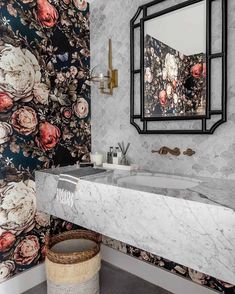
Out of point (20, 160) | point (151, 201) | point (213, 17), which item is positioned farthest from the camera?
point (20, 160)

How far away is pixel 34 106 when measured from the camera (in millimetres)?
1837

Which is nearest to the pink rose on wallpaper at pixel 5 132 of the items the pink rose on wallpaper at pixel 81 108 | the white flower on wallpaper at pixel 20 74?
the white flower on wallpaper at pixel 20 74

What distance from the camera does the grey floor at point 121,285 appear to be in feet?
5.92

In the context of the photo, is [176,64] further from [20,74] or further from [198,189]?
[20,74]

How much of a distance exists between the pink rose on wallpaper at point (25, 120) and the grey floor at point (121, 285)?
1161 millimetres

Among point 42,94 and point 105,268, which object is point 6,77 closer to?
point 42,94

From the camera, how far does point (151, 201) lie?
3.77 ft

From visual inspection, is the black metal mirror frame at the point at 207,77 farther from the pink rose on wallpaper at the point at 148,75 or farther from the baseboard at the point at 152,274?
the baseboard at the point at 152,274

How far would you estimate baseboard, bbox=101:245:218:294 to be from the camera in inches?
65.6

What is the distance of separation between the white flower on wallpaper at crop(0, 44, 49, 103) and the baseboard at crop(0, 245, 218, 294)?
4.16 feet

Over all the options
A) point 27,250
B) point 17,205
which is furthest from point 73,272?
point 17,205

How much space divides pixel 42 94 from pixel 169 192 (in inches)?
48.9

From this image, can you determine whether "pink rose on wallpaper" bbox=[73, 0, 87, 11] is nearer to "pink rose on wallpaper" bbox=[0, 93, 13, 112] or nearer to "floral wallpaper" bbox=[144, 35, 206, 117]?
"floral wallpaper" bbox=[144, 35, 206, 117]

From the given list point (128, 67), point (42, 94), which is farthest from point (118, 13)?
point (42, 94)
